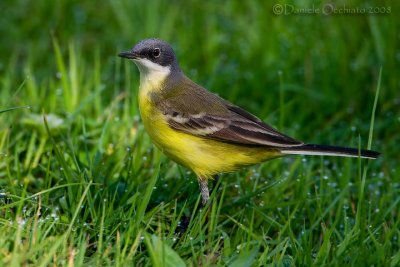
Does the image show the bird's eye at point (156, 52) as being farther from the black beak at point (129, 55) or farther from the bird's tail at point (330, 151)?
the bird's tail at point (330, 151)

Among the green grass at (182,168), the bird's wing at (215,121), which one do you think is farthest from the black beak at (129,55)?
the green grass at (182,168)

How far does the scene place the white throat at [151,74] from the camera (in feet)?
16.7

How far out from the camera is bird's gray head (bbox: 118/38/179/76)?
509cm

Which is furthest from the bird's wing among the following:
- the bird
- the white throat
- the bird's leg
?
the bird's leg

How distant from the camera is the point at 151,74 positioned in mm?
5141

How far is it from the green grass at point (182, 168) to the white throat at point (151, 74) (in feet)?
1.69

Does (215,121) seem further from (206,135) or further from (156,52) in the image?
(156,52)

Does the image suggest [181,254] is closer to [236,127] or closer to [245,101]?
[236,127]

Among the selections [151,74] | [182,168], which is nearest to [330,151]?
[182,168]

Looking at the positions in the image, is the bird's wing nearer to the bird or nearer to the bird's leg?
the bird

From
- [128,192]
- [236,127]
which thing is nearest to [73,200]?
[128,192]

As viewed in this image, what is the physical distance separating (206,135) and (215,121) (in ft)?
0.47

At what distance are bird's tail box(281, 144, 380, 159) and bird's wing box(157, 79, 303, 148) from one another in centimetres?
5

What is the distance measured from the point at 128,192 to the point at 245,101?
8.44ft
